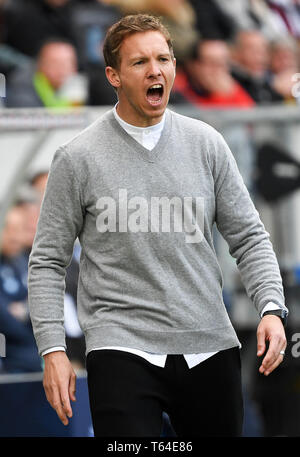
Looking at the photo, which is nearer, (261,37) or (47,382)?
(47,382)

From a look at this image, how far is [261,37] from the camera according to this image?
9.21 meters

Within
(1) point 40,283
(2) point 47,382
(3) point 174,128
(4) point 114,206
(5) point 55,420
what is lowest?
(5) point 55,420

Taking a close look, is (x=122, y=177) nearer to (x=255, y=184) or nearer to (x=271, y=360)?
(x=271, y=360)

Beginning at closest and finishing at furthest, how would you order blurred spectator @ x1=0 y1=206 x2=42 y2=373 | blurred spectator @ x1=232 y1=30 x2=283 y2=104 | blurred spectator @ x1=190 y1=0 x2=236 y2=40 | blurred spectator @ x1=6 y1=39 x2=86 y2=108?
blurred spectator @ x1=0 y1=206 x2=42 y2=373 → blurred spectator @ x1=6 y1=39 x2=86 y2=108 → blurred spectator @ x1=232 y1=30 x2=283 y2=104 → blurred spectator @ x1=190 y1=0 x2=236 y2=40

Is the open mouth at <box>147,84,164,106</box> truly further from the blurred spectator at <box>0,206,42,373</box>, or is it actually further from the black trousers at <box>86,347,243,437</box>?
the blurred spectator at <box>0,206,42,373</box>

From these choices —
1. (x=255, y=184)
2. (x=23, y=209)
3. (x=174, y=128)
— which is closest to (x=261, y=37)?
(x=255, y=184)

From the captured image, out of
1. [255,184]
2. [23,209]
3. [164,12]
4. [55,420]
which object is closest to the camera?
[55,420]

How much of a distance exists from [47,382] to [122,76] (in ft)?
3.06

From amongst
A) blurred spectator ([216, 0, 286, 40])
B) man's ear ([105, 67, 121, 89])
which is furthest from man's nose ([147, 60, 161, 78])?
blurred spectator ([216, 0, 286, 40])

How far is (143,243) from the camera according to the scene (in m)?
3.19

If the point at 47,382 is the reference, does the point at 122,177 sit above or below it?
above

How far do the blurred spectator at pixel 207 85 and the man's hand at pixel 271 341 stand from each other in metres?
4.97

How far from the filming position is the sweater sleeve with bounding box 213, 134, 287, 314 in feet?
10.9

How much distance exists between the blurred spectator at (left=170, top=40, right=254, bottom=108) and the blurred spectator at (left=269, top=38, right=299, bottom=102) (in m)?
0.35
